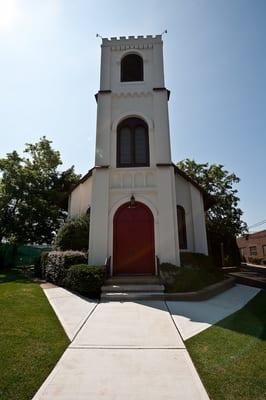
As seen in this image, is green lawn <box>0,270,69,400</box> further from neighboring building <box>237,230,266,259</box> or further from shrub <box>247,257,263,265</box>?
neighboring building <box>237,230,266,259</box>

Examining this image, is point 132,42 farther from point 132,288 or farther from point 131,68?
point 132,288

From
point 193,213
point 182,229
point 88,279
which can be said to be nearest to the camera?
point 88,279

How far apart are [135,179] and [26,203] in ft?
39.5

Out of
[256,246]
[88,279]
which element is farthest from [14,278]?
[256,246]

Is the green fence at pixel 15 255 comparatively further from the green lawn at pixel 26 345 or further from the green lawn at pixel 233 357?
the green lawn at pixel 233 357

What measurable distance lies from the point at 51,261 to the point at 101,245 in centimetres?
240

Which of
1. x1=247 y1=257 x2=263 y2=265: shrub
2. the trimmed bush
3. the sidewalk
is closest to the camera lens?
the sidewalk

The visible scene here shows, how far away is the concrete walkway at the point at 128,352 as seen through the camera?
9.80 ft

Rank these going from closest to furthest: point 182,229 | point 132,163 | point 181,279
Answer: point 181,279 → point 132,163 → point 182,229

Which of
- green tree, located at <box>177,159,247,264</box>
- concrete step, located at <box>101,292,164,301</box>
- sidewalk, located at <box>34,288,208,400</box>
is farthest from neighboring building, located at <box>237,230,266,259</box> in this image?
sidewalk, located at <box>34,288,208,400</box>

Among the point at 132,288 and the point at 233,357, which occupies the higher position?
the point at 132,288

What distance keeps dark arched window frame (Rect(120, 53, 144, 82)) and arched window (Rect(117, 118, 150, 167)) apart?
2801 millimetres

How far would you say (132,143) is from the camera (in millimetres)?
11742

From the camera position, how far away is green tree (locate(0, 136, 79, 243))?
19234 mm
